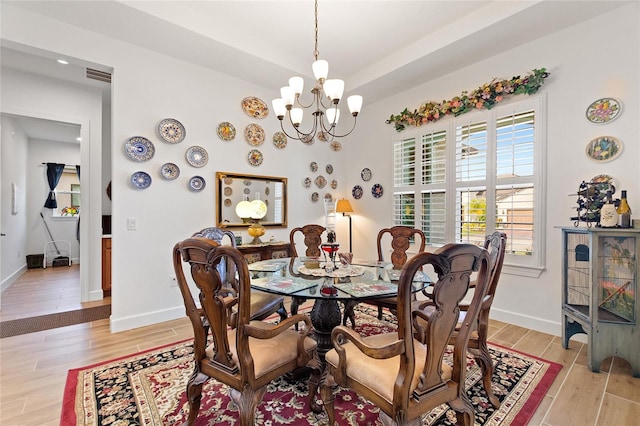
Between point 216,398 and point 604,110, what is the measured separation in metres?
3.91

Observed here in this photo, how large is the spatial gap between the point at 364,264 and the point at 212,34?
2.80 metres

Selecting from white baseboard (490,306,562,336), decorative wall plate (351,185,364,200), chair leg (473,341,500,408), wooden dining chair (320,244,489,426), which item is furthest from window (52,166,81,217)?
white baseboard (490,306,562,336)

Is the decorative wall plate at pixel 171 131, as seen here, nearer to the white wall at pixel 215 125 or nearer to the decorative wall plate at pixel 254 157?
the white wall at pixel 215 125

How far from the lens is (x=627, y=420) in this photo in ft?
5.47

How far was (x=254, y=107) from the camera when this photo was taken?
13.0ft

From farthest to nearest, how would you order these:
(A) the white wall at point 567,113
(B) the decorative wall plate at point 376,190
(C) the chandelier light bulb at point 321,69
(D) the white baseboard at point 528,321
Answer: (B) the decorative wall plate at point 376,190 < (D) the white baseboard at point 528,321 < (A) the white wall at point 567,113 < (C) the chandelier light bulb at point 321,69

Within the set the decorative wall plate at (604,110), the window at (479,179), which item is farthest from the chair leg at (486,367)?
the decorative wall plate at (604,110)

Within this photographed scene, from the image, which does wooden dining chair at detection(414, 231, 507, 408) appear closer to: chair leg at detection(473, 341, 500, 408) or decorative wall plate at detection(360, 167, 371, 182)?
chair leg at detection(473, 341, 500, 408)

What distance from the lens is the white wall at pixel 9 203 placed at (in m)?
4.45

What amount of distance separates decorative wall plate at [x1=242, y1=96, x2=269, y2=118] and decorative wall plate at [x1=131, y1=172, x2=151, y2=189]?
4.98ft

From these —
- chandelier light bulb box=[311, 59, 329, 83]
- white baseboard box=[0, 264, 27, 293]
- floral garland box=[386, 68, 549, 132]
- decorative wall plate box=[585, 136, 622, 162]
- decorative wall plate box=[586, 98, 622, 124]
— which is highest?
floral garland box=[386, 68, 549, 132]

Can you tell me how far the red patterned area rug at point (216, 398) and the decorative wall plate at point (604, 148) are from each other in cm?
185

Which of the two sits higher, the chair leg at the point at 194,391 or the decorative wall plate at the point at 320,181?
the decorative wall plate at the point at 320,181

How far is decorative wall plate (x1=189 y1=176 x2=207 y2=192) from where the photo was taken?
11.4 ft
